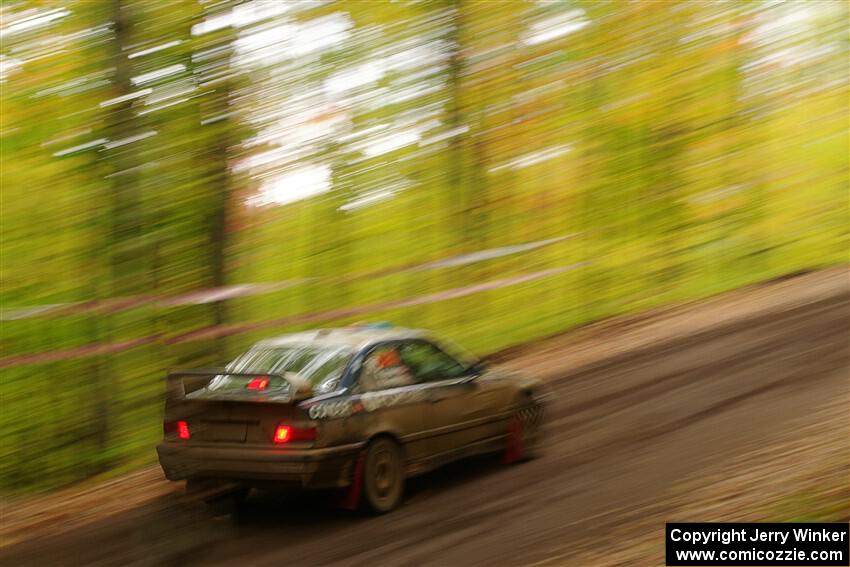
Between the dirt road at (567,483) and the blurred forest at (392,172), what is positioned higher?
the blurred forest at (392,172)

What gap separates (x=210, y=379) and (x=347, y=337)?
4.62 ft

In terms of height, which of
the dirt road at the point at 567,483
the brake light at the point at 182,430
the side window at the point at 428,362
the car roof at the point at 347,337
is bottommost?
the dirt road at the point at 567,483

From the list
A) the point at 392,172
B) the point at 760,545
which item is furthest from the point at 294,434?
the point at 392,172

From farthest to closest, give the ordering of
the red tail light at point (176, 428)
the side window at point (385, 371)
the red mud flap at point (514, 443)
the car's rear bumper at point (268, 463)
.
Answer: the red mud flap at point (514, 443), the side window at point (385, 371), the red tail light at point (176, 428), the car's rear bumper at point (268, 463)

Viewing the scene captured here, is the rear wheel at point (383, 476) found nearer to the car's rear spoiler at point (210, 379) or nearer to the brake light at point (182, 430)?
the car's rear spoiler at point (210, 379)

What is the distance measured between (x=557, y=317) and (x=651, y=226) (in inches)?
152

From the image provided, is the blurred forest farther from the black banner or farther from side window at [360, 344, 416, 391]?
the black banner

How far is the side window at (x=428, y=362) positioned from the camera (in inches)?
312

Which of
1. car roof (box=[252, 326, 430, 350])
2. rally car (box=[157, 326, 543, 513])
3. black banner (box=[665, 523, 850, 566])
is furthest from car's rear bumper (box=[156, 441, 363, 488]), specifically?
black banner (box=[665, 523, 850, 566])

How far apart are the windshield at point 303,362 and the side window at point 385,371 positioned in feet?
0.66

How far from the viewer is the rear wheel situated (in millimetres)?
7234

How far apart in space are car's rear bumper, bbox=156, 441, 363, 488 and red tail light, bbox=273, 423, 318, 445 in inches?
3.3

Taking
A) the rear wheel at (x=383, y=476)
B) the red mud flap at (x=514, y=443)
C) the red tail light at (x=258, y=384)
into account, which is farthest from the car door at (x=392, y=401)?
the red mud flap at (x=514, y=443)

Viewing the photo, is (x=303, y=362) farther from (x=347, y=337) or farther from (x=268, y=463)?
(x=268, y=463)
